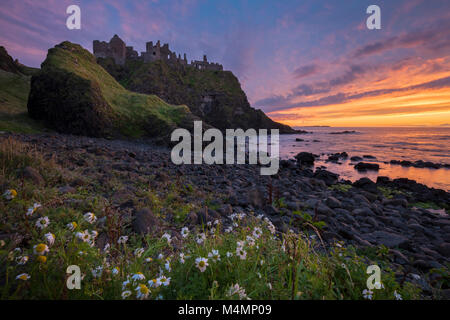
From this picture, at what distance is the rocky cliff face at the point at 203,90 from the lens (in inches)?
2936

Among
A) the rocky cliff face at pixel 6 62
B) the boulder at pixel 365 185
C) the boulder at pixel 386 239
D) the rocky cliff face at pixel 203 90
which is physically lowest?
the boulder at pixel 386 239

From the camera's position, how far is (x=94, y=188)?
5.38 m

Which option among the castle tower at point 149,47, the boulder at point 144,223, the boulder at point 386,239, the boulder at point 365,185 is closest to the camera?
the boulder at point 144,223

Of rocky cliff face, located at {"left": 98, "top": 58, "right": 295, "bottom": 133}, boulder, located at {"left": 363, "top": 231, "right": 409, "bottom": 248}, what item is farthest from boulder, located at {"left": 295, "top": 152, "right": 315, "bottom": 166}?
rocky cliff face, located at {"left": 98, "top": 58, "right": 295, "bottom": 133}

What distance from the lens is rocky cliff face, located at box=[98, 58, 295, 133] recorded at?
7457 cm

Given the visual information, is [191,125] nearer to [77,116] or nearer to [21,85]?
[77,116]

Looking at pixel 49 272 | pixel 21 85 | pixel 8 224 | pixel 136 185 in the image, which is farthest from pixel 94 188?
pixel 21 85

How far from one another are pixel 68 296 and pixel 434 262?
6548 mm

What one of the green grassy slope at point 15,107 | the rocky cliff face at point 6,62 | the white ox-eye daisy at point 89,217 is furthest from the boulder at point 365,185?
the rocky cliff face at point 6,62

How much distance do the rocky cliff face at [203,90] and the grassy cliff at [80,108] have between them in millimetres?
54439

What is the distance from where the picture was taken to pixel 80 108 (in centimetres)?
1762

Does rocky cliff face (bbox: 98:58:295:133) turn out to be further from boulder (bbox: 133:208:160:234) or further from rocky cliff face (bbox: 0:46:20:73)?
boulder (bbox: 133:208:160:234)

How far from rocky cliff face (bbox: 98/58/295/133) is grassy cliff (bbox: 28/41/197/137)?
54439 mm

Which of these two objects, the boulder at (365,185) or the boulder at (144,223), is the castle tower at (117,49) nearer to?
the boulder at (365,185)
